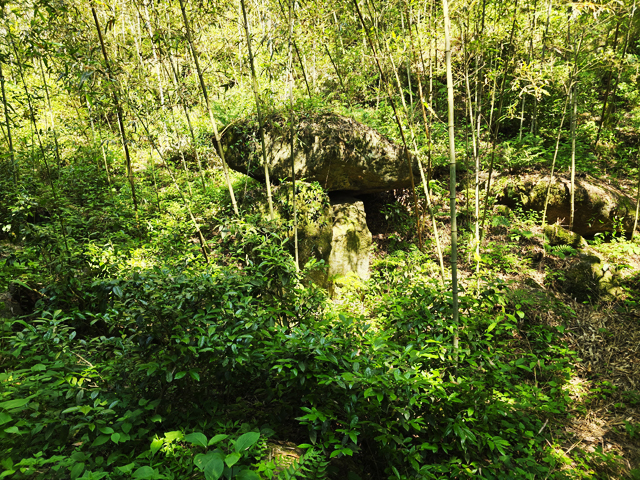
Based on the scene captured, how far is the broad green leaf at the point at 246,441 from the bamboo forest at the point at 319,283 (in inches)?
0.6

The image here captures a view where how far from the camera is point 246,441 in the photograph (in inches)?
46.1

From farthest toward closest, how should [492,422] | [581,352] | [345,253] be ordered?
[345,253] → [581,352] → [492,422]

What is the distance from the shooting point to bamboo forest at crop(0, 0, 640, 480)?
1569mm

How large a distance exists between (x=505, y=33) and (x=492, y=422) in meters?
4.62

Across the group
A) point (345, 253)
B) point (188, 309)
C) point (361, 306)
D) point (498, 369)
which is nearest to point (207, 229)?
point (345, 253)

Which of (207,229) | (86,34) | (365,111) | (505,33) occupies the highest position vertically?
(86,34)

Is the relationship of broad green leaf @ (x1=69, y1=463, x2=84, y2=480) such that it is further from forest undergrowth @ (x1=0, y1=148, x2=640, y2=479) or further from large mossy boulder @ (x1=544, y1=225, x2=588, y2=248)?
large mossy boulder @ (x1=544, y1=225, x2=588, y2=248)

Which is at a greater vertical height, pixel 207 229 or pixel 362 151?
pixel 362 151

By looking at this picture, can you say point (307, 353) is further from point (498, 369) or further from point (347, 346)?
point (498, 369)

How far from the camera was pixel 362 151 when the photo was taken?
4.90 metres

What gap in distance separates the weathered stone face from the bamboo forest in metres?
0.04

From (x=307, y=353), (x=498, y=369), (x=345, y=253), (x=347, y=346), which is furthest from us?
(x=345, y=253)

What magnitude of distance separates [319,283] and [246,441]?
342 cm

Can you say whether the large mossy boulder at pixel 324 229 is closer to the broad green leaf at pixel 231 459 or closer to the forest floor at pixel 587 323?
the forest floor at pixel 587 323
